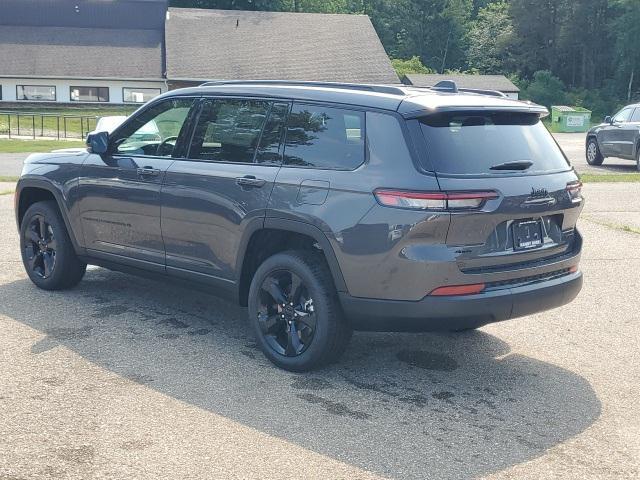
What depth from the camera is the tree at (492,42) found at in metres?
88.1

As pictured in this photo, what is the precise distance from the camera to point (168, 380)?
521 centimetres

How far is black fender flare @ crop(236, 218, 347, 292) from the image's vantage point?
509 cm

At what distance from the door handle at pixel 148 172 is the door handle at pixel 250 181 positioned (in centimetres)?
89

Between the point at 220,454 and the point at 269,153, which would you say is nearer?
the point at 220,454

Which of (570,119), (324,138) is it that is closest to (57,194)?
(324,138)

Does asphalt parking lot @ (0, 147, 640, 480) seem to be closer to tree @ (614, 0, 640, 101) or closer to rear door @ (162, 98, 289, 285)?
rear door @ (162, 98, 289, 285)

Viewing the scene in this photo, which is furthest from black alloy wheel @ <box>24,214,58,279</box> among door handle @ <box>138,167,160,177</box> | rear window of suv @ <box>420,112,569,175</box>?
rear window of suv @ <box>420,112,569,175</box>

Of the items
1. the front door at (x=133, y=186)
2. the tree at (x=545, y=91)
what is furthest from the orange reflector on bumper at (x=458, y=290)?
the tree at (x=545, y=91)

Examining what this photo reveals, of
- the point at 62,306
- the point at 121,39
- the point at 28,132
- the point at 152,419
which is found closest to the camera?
the point at 152,419

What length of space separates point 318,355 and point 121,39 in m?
59.2

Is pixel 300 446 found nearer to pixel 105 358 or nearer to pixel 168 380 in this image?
pixel 168 380

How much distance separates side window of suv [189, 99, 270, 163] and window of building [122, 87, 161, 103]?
52.0 m

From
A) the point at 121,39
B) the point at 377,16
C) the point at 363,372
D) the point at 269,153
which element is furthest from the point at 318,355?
the point at 377,16

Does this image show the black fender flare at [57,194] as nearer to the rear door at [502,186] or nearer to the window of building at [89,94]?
the rear door at [502,186]
